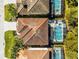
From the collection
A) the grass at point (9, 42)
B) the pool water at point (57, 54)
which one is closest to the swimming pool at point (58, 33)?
the pool water at point (57, 54)

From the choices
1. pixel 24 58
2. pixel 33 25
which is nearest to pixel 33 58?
pixel 24 58

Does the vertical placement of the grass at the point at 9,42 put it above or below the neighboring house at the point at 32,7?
below

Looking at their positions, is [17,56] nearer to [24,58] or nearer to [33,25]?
[24,58]

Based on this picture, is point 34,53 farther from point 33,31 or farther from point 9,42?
point 9,42

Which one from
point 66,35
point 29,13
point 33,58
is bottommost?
point 33,58

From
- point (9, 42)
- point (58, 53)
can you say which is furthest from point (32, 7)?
point (58, 53)

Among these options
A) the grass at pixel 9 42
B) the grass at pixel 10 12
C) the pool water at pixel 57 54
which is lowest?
the pool water at pixel 57 54

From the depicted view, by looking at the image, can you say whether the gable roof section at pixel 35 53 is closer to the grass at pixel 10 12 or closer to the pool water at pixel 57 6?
the grass at pixel 10 12
